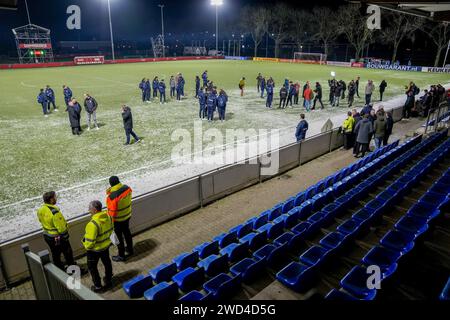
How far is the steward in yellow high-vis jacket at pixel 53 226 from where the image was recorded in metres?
5.89

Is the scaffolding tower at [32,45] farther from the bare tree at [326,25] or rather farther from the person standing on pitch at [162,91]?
the bare tree at [326,25]

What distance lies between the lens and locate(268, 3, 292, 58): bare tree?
81125 mm

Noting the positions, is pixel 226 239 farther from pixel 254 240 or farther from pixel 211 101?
pixel 211 101

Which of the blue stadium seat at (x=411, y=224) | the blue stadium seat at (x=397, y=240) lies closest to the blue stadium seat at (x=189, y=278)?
the blue stadium seat at (x=397, y=240)

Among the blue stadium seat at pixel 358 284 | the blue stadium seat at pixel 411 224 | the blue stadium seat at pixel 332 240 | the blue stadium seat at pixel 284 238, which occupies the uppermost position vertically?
the blue stadium seat at pixel 411 224

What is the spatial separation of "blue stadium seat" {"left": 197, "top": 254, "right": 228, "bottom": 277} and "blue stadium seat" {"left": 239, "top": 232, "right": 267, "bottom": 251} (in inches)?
29.8

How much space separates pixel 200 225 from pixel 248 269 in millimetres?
3083

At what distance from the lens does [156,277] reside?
549cm

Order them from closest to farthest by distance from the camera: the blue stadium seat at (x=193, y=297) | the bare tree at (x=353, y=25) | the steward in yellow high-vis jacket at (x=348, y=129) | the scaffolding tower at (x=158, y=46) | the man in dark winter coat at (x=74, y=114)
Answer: the blue stadium seat at (x=193, y=297)
the steward in yellow high-vis jacket at (x=348, y=129)
the man in dark winter coat at (x=74, y=114)
the bare tree at (x=353, y=25)
the scaffolding tower at (x=158, y=46)

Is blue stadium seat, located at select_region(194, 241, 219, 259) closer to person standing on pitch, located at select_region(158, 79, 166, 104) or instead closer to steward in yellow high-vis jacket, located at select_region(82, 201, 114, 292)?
steward in yellow high-vis jacket, located at select_region(82, 201, 114, 292)

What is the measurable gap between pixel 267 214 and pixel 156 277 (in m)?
3.10

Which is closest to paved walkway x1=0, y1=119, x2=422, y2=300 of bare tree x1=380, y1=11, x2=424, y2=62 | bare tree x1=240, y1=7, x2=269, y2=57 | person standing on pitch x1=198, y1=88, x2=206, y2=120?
person standing on pitch x1=198, y1=88, x2=206, y2=120

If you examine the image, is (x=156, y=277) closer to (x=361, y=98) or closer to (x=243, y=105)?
(x=243, y=105)

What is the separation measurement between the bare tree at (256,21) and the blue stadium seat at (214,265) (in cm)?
8546
